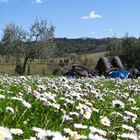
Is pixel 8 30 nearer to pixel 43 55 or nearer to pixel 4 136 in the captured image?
pixel 43 55

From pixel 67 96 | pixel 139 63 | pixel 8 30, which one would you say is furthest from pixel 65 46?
pixel 67 96

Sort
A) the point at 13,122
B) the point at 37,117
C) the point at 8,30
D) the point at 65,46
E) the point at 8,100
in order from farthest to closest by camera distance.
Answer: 1. the point at 65,46
2. the point at 8,30
3. the point at 8,100
4. the point at 37,117
5. the point at 13,122

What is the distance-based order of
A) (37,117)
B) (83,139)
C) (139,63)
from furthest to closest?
(139,63) < (37,117) < (83,139)

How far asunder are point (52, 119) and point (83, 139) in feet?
10.6

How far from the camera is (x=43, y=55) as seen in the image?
239 feet

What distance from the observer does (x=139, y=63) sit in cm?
6378

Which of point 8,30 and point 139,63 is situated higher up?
point 8,30

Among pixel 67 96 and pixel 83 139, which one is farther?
pixel 67 96

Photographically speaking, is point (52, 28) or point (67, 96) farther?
point (52, 28)

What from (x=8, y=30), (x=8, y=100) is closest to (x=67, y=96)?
(x=8, y=100)

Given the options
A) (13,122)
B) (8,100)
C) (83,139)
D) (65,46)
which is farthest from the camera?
(65,46)

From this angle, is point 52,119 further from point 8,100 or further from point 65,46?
point 65,46

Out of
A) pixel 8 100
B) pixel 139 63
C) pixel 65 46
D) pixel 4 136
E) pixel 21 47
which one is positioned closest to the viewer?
pixel 4 136

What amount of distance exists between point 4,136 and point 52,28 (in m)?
74.3
